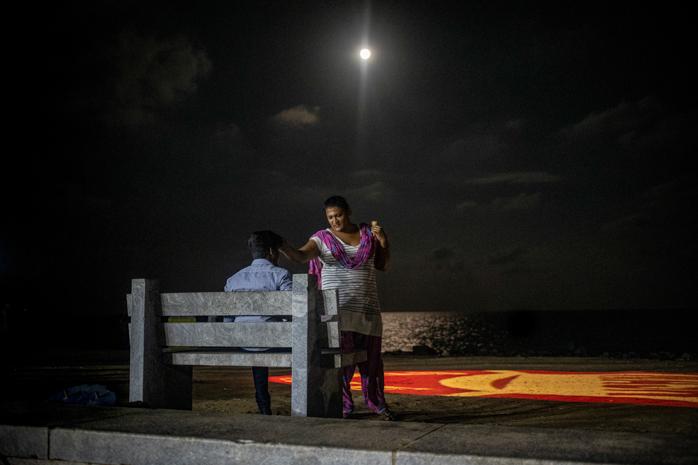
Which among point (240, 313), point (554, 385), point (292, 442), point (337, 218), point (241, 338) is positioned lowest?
point (554, 385)

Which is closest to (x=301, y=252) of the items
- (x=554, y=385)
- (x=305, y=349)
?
(x=305, y=349)

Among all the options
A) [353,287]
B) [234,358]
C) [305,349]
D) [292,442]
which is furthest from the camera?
[353,287]

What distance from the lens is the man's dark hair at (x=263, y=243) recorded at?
18.7ft

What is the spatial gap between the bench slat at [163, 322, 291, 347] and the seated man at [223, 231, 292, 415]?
2.55ft

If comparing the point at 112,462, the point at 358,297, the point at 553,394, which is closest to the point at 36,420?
the point at 112,462

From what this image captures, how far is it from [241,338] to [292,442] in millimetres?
1470

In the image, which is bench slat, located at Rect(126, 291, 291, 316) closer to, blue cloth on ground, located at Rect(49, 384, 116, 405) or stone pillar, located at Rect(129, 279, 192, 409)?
stone pillar, located at Rect(129, 279, 192, 409)

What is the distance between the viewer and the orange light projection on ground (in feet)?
24.4

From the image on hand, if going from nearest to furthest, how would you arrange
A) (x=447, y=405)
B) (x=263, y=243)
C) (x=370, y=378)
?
(x=263, y=243), (x=370, y=378), (x=447, y=405)

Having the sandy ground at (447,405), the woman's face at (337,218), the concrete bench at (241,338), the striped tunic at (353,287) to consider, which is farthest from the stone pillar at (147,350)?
the woman's face at (337,218)

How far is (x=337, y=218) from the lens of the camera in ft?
20.2

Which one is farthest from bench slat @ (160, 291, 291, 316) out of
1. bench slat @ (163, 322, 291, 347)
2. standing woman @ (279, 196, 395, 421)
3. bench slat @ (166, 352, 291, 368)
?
standing woman @ (279, 196, 395, 421)

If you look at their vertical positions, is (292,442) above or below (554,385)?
above

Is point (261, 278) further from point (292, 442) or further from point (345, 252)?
point (292, 442)
